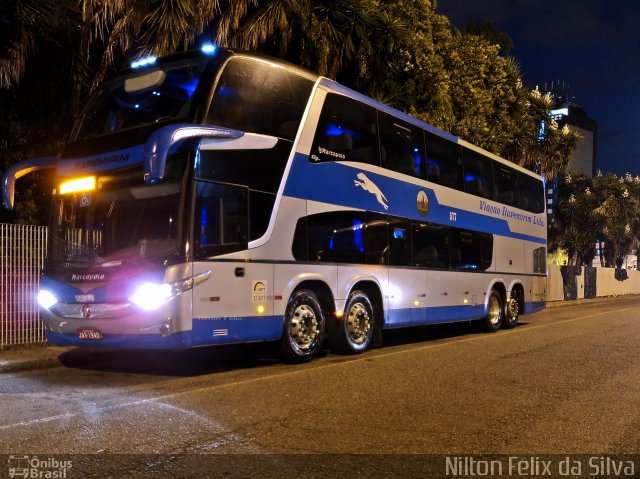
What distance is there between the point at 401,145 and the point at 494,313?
6.02m

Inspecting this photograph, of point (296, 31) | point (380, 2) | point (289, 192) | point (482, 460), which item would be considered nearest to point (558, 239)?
point (380, 2)

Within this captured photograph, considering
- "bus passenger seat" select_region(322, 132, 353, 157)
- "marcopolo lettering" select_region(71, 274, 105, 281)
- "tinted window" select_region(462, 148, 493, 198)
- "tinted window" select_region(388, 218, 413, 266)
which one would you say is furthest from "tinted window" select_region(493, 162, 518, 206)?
"marcopolo lettering" select_region(71, 274, 105, 281)

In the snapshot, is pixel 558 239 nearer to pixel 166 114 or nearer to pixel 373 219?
pixel 373 219

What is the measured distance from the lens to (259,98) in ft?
28.9

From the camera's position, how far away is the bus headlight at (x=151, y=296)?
759cm

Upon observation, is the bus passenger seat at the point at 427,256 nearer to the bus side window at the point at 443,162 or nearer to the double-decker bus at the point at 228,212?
the double-decker bus at the point at 228,212

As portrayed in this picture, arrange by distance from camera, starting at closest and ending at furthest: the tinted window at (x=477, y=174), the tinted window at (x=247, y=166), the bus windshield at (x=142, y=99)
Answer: the tinted window at (x=247, y=166), the bus windshield at (x=142, y=99), the tinted window at (x=477, y=174)

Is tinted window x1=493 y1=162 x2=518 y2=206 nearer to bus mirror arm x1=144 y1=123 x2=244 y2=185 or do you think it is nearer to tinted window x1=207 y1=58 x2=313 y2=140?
tinted window x1=207 y1=58 x2=313 y2=140

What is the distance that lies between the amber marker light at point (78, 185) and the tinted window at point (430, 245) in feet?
20.4

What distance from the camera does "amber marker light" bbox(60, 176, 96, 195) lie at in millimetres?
8562

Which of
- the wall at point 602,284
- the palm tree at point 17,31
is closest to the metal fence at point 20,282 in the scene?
the palm tree at point 17,31

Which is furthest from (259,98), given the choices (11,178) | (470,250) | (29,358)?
(470,250)

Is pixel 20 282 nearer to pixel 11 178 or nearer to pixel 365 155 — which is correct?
pixel 11 178

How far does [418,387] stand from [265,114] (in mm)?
4264
